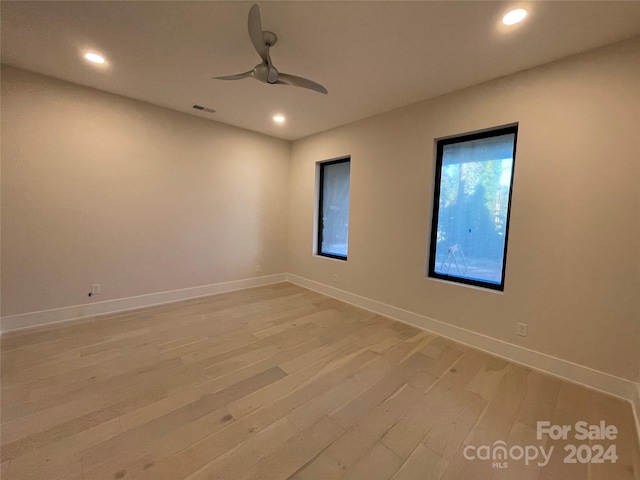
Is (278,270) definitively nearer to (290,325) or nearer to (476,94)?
(290,325)

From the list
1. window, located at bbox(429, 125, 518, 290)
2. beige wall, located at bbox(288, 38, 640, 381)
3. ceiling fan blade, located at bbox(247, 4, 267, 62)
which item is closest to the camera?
ceiling fan blade, located at bbox(247, 4, 267, 62)

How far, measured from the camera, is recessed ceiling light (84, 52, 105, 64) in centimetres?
232

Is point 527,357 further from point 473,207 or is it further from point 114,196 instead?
point 114,196

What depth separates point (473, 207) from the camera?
2754 mm

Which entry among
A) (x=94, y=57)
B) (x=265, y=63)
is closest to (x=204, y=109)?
(x=94, y=57)

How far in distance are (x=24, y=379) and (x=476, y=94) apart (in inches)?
185

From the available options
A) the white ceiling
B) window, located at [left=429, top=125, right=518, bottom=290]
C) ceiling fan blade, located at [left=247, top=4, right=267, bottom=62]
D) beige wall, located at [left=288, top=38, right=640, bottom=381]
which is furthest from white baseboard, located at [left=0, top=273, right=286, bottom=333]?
ceiling fan blade, located at [left=247, top=4, right=267, bottom=62]

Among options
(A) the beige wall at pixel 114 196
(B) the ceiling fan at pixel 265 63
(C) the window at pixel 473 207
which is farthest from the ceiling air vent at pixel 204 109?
(C) the window at pixel 473 207

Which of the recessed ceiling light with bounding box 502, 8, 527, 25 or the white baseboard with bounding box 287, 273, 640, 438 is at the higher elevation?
the recessed ceiling light with bounding box 502, 8, 527, 25

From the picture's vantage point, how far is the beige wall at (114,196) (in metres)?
2.67

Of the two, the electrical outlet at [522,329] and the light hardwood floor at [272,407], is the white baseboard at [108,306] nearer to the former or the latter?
the light hardwood floor at [272,407]

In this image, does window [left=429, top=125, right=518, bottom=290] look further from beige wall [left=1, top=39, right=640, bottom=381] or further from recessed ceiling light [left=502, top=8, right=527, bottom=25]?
recessed ceiling light [left=502, top=8, right=527, bottom=25]

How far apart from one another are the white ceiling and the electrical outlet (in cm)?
235

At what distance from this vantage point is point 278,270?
498cm
